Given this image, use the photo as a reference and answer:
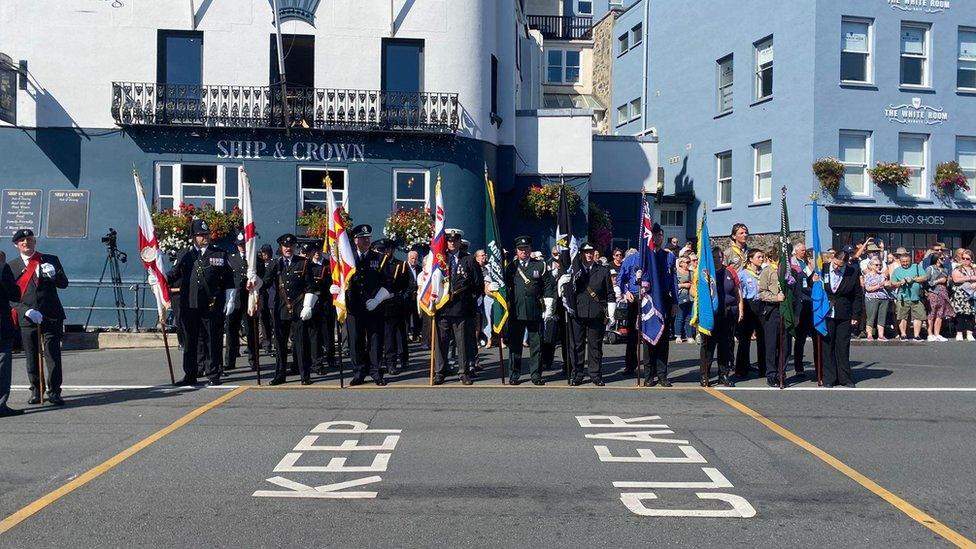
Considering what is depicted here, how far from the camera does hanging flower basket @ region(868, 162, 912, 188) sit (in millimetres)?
24469

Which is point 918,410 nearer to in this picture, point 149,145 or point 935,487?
point 935,487

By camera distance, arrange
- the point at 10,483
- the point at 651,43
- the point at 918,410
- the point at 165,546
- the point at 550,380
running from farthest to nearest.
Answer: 1. the point at 651,43
2. the point at 550,380
3. the point at 918,410
4. the point at 10,483
5. the point at 165,546

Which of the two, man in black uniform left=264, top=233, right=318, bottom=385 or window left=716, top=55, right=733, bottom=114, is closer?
man in black uniform left=264, top=233, right=318, bottom=385

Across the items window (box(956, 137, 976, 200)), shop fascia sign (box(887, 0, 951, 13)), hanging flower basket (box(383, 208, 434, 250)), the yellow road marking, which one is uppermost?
shop fascia sign (box(887, 0, 951, 13))

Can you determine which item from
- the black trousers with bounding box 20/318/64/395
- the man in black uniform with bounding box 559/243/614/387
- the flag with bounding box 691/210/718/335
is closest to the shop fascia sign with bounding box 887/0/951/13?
the flag with bounding box 691/210/718/335

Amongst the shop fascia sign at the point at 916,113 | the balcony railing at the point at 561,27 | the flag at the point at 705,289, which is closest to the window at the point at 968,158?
the shop fascia sign at the point at 916,113

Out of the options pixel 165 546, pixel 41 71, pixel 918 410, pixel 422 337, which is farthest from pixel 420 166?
pixel 165 546

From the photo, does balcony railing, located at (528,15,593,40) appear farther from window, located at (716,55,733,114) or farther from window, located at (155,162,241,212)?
window, located at (155,162,241,212)

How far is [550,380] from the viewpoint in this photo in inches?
508

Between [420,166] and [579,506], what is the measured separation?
50.7 feet

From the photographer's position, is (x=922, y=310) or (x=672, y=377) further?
(x=922, y=310)

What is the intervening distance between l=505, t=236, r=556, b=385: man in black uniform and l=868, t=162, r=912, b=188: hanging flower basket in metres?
15.6

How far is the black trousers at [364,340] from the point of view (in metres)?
12.3

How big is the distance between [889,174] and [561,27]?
73.1ft
